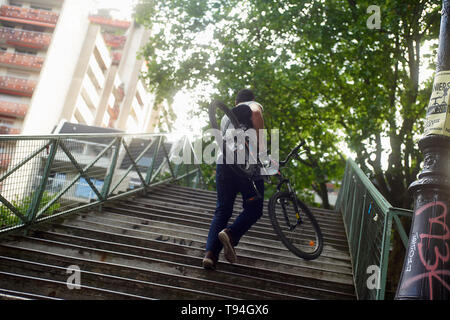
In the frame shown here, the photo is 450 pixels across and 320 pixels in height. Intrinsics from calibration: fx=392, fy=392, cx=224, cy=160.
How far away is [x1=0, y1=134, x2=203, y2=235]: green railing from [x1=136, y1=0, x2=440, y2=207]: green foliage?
182 inches

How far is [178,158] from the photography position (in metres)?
9.62

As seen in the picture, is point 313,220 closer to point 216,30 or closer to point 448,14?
point 448,14

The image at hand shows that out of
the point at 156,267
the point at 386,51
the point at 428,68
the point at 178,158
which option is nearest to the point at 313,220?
the point at 156,267

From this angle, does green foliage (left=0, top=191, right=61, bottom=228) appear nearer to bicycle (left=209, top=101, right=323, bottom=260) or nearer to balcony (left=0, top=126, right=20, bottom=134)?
bicycle (left=209, top=101, right=323, bottom=260)

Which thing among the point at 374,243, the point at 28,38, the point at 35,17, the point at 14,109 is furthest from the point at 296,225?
the point at 35,17

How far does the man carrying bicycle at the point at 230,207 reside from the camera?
3.78 meters

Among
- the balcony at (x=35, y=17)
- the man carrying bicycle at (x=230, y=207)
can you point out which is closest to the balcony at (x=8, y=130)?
the balcony at (x=35, y=17)

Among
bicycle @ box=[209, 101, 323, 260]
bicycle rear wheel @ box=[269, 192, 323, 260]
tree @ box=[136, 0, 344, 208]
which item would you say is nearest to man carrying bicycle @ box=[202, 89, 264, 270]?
bicycle @ box=[209, 101, 323, 260]

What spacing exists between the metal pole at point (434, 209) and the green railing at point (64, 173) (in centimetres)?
360

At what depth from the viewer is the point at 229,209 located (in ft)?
12.7

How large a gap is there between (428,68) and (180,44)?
721cm

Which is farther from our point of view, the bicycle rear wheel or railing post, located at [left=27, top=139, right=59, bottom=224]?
the bicycle rear wheel

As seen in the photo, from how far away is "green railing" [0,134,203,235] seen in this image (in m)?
4.04

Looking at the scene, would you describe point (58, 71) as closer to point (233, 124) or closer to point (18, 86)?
point (18, 86)
